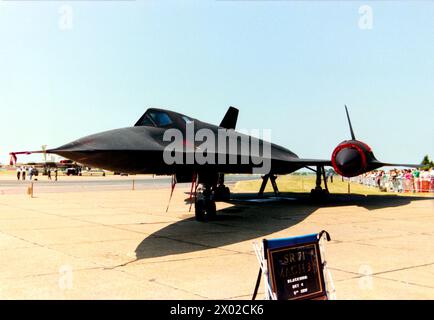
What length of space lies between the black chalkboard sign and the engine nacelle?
416 inches

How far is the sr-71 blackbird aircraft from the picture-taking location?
6.88 meters

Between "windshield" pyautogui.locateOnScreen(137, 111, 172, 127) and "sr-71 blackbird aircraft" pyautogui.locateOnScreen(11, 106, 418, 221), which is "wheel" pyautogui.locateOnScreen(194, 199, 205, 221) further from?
"windshield" pyautogui.locateOnScreen(137, 111, 172, 127)

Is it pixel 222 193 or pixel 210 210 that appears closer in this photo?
pixel 210 210

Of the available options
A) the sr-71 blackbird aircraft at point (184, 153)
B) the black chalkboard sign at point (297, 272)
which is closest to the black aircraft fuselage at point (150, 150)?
the sr-71 blackbird aircraft at point (184, 153)

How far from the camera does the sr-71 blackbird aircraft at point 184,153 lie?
688 cm

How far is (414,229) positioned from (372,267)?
4621 mm

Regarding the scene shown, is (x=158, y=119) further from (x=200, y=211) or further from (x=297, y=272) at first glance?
(x=297, y=272)

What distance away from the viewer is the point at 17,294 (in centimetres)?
441

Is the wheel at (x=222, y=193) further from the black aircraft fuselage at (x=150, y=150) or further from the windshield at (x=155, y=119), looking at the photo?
the windshield at (x=155, y=119)

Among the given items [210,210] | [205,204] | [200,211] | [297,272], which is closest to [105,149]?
[297,272]

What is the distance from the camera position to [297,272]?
3.59 m

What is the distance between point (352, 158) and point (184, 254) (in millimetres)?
8926
